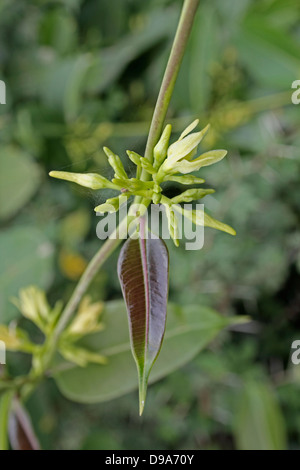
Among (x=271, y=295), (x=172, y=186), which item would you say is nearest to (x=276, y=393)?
(x=271, y=295)

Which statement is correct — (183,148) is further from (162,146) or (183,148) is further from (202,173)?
(202,173)

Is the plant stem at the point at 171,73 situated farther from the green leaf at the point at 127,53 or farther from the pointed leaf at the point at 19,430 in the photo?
the green leaf at the point at 127,53

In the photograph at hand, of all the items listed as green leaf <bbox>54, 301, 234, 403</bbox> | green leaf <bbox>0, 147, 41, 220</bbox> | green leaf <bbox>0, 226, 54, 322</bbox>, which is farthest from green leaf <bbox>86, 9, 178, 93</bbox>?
green leaf <bbox>54, 301, 234, 403</bbox>

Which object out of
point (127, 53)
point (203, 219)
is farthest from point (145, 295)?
point (127, 53)

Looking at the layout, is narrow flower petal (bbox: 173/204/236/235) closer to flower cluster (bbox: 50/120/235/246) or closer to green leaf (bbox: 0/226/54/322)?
flower cluster (bbox: 50/120/235/246)

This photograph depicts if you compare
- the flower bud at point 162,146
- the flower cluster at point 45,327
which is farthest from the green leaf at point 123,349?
the flower bud at point 162,146

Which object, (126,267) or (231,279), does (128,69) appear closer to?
(231,279)
